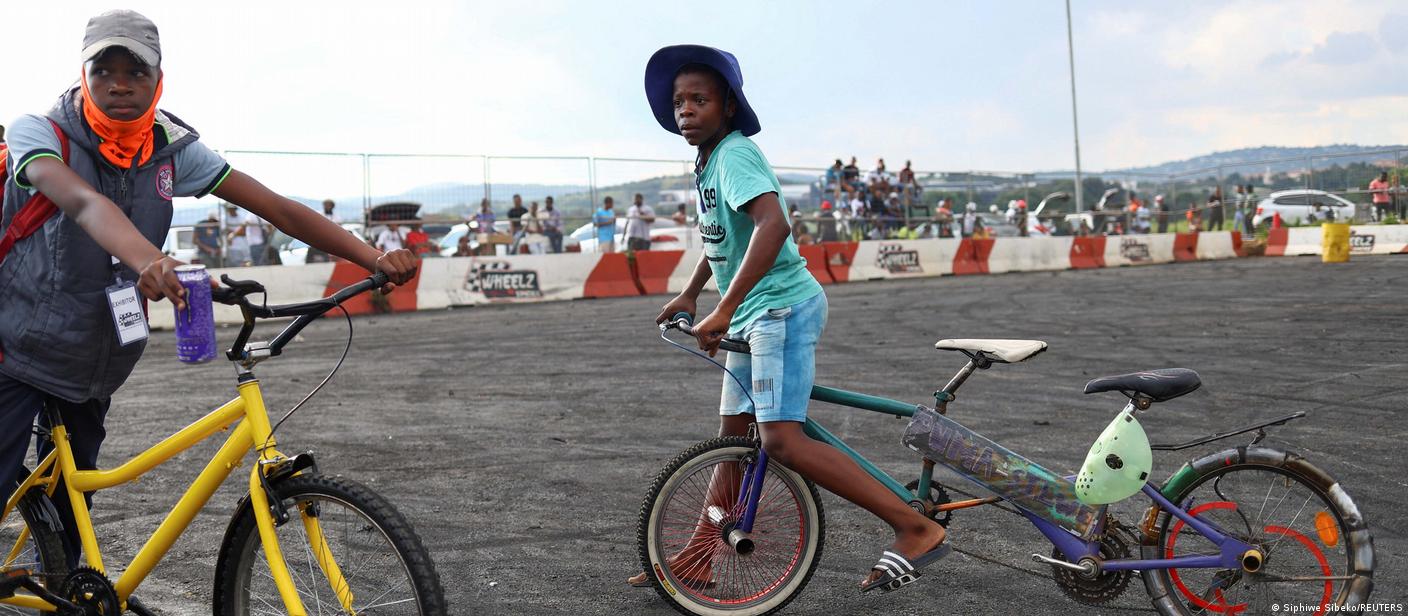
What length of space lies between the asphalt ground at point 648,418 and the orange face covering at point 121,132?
1816 millimetres

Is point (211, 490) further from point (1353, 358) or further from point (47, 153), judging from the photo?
point (1353, 358)

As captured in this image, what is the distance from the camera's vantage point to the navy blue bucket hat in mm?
3889

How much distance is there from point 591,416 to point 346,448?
168 centimetres

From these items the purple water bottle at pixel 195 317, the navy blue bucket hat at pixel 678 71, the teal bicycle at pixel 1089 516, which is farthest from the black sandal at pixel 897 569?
the purple water bottle at pixel 195 317

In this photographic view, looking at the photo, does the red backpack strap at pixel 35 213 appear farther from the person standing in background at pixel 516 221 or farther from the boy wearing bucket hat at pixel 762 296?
the person standing in background at pixel 516 221

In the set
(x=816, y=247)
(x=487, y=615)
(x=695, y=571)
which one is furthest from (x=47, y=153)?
(x=816, y=247)

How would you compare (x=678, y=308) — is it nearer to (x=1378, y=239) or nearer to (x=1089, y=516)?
(x=1089, y=516)

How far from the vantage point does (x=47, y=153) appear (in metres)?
2.95

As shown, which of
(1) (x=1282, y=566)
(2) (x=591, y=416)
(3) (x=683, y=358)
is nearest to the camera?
(1) (x=1282, y=566)

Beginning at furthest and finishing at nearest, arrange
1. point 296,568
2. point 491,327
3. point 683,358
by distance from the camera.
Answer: point 491,327 < point 683,358 < point 296,568

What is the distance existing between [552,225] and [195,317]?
1926cm

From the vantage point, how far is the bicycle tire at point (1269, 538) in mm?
3609

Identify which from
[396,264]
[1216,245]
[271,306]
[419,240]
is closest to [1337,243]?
[1216,245]

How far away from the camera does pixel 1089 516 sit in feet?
12.4
